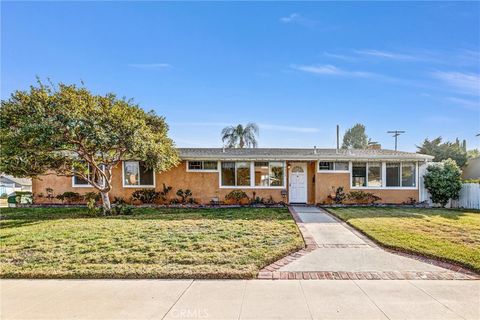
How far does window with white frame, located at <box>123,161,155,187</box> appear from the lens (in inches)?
Result: 610

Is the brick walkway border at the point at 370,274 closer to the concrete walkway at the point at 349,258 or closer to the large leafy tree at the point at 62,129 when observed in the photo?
the concrete walkway at the point at 349,258

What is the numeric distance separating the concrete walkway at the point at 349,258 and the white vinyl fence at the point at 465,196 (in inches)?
362

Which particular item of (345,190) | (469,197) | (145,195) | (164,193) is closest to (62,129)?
(145,195)

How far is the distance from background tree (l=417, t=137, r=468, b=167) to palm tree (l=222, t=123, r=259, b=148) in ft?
56.4

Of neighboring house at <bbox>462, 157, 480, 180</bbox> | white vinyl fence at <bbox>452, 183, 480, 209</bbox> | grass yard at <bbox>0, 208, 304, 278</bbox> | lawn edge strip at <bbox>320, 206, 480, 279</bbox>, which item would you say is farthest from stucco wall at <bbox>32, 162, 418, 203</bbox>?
neighboring house at <bbox>462, 157, 480, 180</bbox>

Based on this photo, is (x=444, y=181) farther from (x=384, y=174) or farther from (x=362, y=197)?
(x=362, y=197)

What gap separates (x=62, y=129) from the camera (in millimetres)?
9898

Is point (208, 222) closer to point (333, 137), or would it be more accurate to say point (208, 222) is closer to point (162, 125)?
point (162, 125)

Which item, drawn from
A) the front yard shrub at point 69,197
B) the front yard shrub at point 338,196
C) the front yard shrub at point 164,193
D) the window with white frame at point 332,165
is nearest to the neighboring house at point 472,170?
the window with white frame at point 332,165

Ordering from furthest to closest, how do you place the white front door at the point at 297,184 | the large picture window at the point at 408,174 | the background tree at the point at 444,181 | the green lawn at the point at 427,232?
the white front door at the point at 297,184, the large picture window at the point at 408,174, the background tree at the point at 444,181, the green lawn at the point at 427,232
